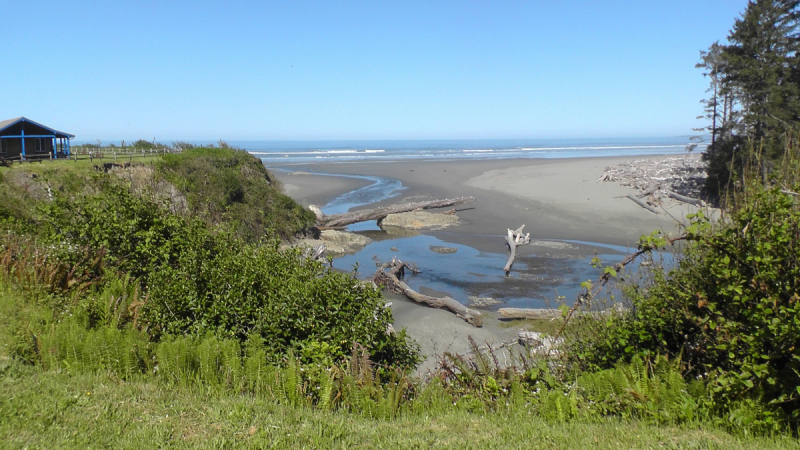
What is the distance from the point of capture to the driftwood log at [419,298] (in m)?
14.1

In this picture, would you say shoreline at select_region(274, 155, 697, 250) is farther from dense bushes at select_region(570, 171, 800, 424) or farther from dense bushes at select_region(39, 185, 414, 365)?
dense bushes at select_region(39, 185, 414, 365)

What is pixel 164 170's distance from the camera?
74.0ft

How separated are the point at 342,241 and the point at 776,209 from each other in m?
21.4

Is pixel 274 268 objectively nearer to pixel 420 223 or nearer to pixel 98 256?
pixel 98 256

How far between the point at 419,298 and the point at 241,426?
11.0 m

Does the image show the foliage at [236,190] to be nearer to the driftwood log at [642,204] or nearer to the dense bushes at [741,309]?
the dense bushes at [741,309]

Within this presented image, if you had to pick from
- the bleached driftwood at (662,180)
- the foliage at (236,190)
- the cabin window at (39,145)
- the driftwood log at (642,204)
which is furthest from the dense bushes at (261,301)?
the bleached driftwood at (662,180)

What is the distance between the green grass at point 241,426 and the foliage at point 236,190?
603 inches

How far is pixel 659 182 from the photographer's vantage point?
37.4 meters

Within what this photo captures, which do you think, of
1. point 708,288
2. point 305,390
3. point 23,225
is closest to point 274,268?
point 305,390

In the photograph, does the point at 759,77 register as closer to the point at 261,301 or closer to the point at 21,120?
the point at 261,301

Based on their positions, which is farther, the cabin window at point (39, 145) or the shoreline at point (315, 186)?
the shoreline at point (315, 186)

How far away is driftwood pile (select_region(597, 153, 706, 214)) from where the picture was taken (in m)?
32.4

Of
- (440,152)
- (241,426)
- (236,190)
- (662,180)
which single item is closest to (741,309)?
(241,426)
